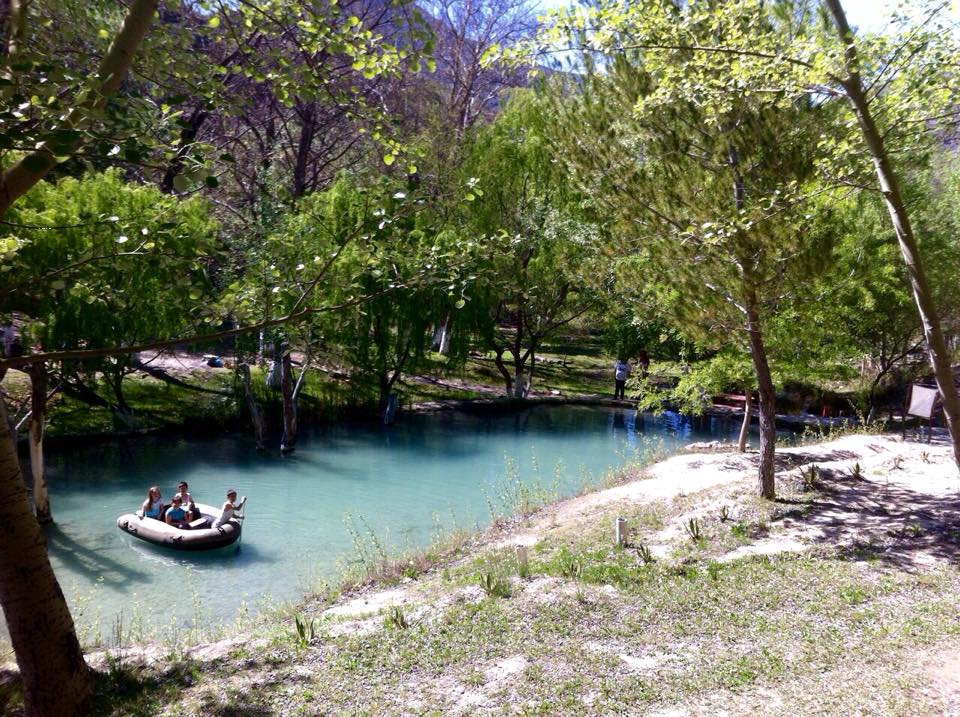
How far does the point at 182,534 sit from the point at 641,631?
439 inches

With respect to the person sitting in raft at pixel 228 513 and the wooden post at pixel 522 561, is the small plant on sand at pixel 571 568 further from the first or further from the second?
the person sitting in raft at pixel 228 513

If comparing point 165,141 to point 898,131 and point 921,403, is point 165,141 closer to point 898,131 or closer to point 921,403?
point 898,131

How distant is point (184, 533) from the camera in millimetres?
15859

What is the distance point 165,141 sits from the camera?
5.74 m

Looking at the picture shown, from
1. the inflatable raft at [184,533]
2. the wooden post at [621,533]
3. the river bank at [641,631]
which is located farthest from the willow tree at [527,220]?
the river bank at [641,631]

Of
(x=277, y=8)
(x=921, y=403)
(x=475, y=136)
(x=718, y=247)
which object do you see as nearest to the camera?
(x=277, y=8)

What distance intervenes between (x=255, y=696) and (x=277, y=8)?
6497 millimetres

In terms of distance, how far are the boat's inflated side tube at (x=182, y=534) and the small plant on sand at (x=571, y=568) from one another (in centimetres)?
832

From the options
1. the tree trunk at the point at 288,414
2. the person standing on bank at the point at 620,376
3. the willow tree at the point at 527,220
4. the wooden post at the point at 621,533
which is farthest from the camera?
the person standing on bank at the point at 620,376

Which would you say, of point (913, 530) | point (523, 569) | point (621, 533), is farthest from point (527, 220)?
point (523, 569)

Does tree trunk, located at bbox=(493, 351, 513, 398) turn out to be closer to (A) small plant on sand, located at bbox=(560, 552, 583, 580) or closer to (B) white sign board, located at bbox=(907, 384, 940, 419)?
(B) white sign board, located at bbox=(907, 384, 940, 419)

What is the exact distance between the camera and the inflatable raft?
51.8ft

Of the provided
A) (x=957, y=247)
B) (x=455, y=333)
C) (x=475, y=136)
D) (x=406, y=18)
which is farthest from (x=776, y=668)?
(x=475, y=136)

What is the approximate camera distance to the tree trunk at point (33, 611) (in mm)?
5961
